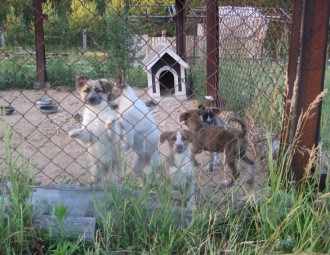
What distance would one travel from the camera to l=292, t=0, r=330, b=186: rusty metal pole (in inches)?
90.1

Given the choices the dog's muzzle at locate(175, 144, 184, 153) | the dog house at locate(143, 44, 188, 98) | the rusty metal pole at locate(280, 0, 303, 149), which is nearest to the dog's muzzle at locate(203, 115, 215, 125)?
the dog's muzzle at locate(175, 144, 184, 153)

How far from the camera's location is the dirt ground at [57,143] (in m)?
3.53

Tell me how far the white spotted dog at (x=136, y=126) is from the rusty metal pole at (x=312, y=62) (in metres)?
1.64

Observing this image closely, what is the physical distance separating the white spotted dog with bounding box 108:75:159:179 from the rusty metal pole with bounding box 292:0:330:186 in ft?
5.39

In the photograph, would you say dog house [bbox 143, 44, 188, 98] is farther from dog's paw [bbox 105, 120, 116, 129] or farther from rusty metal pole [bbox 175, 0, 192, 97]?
dog's paw [bbox 105, 120, 116, 129]

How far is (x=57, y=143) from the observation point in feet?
17.2

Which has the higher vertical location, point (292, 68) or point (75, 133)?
point (292, 68)

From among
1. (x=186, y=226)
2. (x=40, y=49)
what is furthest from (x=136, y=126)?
(x=40, y=49)

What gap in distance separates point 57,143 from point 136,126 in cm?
162

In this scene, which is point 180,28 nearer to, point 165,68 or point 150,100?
point 165,68

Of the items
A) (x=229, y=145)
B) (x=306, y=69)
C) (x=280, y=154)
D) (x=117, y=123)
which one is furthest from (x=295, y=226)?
(x=117, y=123)

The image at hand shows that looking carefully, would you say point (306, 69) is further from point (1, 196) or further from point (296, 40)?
point (1, 196)

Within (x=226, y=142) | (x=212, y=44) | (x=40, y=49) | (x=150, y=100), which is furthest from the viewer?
(x=40, y=49)

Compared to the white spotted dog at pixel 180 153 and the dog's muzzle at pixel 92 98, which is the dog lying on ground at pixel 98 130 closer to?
the dog's muzzle at pixel 92 98
